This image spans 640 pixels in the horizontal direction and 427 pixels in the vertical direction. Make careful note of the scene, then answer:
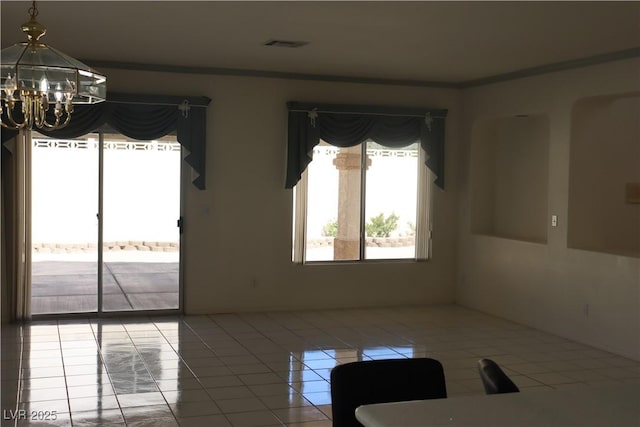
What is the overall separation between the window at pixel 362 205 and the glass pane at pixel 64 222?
2.16m

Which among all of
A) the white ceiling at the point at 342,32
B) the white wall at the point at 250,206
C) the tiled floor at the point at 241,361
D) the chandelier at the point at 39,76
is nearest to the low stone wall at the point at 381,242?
the white wall at the point at 250,206

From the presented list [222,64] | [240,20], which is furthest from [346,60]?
[240,20]

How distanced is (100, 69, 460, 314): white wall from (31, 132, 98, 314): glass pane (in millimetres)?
862

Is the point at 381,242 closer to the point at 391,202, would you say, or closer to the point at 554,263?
the point at 391,202

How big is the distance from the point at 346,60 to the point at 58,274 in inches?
143

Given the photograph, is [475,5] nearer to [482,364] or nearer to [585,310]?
[482,364]

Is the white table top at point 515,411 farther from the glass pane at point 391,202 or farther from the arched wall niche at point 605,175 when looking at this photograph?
the glass pane at point 391,202

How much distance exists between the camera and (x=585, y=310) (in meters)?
6.57

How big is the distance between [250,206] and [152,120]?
136cm

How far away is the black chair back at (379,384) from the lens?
2404mm

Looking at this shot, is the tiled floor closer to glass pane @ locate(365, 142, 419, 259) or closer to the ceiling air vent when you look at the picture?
glass pane @ locate(365, 142, 419, 259)

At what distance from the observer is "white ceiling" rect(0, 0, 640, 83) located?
4.70 meters

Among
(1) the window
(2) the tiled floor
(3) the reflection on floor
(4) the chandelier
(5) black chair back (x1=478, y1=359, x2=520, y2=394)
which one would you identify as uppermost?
Answer: (4) the chandelier

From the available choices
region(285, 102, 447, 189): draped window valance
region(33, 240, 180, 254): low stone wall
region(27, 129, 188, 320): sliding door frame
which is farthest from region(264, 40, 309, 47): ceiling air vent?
region(33, 240, 180, 254): low stone wall
